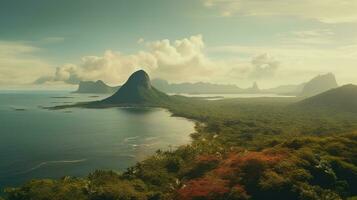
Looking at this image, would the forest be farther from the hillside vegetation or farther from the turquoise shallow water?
the turquoise shallow water

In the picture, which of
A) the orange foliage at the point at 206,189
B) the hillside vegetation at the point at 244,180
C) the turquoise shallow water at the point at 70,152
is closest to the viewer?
the hillside vegetation at the point at 244,180

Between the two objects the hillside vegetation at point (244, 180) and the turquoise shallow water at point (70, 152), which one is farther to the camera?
the turquoise shallow water at point (70, 152)

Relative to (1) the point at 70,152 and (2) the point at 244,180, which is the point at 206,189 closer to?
(2) the point at 244,180

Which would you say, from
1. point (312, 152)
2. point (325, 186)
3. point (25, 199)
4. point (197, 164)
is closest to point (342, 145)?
point (312, 152)

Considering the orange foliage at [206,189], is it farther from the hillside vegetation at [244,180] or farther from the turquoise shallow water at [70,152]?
the turquoise shallow water at [70,152]

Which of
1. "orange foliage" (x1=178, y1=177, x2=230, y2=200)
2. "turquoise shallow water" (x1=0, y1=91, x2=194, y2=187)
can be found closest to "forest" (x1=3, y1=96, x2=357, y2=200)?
"orange foliage" (x1=178, y1=177, x2=230, y2=200)

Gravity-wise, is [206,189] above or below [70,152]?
above

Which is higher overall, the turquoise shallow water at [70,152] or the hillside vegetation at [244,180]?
the hillside vegetation at [244,180]

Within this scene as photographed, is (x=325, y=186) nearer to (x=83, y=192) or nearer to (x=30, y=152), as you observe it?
(x=83, y=192)

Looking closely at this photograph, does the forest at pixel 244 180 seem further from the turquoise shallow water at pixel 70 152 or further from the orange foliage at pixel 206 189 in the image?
the turquoise shallow water at pixel 70 152

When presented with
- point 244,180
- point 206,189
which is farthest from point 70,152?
point 244,180

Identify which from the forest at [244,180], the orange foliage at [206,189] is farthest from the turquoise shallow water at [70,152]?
the orange foliage at [206,189]

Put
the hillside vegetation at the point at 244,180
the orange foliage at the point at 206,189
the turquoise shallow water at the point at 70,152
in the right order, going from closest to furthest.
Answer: the hillside vegetation at the point at 244,180 → the orange foliage at the point at 206,189 → the turquoise shallow water at the point at 70,152
